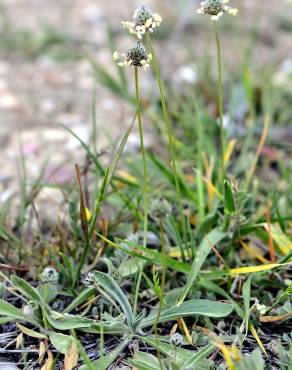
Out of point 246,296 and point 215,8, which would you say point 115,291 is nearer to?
point 246,296

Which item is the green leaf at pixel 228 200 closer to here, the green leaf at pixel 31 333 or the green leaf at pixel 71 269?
the green leaf at pixel 71 269

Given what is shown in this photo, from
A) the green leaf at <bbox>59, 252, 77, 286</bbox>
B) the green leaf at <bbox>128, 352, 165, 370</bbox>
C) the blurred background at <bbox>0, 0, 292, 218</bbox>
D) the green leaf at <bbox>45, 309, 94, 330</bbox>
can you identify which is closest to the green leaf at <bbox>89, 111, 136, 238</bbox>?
the green leaf at <bbox>59, 252, 77, 286</bbox>

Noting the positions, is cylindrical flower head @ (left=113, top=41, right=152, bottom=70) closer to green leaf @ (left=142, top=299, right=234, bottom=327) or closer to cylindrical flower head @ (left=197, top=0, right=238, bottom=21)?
cylindrical flower head @ (left=197, top=0, right=238, bottom=21)

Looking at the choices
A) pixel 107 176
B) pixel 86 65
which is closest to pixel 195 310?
pixel 107 176

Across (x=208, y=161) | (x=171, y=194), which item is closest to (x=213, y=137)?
(x=208, y=161)

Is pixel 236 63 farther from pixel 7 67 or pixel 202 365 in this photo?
pixel 202 365

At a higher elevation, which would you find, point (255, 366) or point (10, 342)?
point (255, 366)

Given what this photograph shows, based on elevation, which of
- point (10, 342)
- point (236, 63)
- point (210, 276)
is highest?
point (236, 63)
